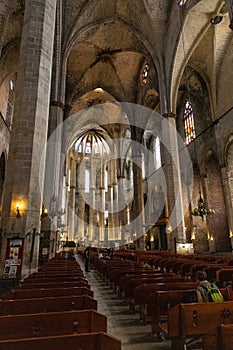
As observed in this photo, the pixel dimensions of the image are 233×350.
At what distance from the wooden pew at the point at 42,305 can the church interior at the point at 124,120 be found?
2.76 ft

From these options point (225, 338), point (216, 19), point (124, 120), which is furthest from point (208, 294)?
point (124, 120)

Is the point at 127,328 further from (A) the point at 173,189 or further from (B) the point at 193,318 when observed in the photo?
(A) the point at 173,189

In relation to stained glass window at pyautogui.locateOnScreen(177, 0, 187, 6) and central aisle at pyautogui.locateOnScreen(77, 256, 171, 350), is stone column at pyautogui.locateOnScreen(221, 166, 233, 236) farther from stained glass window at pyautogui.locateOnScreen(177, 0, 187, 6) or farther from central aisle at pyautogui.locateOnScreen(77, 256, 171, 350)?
central aisle at pyautogui.locateOnScreen(77, 256, 171, 350)

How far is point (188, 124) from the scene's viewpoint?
23875mm

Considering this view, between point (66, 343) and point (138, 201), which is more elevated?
point (138, 201)

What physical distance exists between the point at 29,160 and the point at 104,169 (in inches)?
1412

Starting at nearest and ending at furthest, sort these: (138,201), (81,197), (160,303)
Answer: (160,303) → (138,201) → (81,197)

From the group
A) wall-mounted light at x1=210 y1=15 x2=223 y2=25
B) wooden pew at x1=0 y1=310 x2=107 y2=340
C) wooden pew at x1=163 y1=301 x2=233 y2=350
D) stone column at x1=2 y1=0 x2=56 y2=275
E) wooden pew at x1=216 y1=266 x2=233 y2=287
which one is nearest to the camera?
wooden pew at x1=0 y1=310 x2=107 y2=340

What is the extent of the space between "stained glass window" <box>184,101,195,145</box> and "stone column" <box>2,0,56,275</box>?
1652cm

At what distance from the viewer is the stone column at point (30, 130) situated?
7.85 m

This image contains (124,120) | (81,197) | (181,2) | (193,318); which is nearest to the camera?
(193,318)

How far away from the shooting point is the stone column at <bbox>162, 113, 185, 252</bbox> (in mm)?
15453

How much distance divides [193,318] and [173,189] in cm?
1417

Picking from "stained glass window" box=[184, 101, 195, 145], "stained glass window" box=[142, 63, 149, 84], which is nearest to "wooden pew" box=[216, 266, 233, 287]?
"stained glass window" box=[184, 101, 195, 145]
